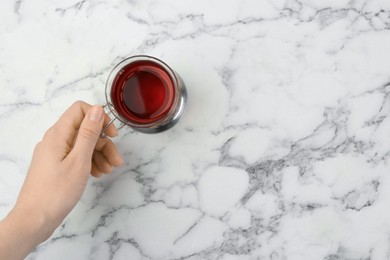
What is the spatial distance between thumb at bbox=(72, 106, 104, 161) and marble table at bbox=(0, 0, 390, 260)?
102 millimetres

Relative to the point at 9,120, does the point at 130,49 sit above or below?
above

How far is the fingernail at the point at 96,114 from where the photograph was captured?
3.27 ft

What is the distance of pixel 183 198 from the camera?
42.7 inches

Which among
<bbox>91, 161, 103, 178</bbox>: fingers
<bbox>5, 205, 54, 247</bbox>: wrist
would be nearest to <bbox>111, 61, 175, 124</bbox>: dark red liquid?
<bbox>91, 161, 103, 178</bbox>: fingers

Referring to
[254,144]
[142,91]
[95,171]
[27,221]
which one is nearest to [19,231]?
[27,221]

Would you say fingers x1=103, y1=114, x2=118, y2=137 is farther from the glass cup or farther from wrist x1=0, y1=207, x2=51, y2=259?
wrist x1=0, y1=207, x2=51, y2=259

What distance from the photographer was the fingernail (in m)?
1.00

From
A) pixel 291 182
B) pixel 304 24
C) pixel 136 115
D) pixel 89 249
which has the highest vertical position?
pixel 304 24

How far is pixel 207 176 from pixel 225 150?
0.18ft

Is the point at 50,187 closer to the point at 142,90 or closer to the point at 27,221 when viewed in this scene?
the point at 27,221

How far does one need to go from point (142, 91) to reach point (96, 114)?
0.31 feet

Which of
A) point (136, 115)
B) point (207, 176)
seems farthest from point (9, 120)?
point (207, 176)

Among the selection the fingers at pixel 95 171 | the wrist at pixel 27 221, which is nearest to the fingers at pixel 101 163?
the fingers at pixel 95 171

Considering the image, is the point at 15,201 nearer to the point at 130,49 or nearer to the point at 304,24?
the point at 130,49
